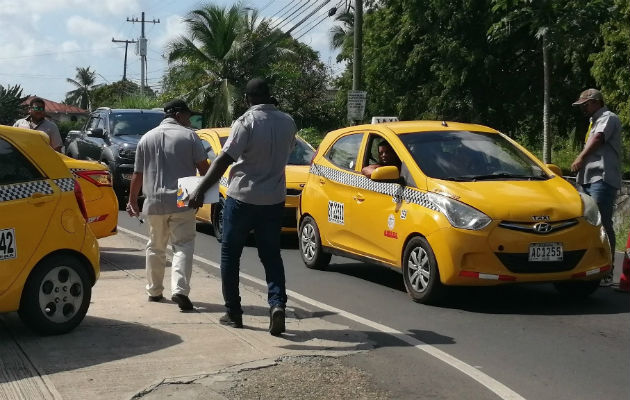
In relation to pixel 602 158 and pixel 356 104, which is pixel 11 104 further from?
pixel 602 158

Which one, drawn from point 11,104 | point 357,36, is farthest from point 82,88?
point 357,36

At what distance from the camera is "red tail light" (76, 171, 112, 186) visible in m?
10.9

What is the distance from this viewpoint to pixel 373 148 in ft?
32.8

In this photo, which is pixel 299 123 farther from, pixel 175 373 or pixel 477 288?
pixel 175 373

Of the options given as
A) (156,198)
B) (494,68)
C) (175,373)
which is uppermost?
(494,68)

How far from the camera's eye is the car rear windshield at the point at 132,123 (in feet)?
65.3

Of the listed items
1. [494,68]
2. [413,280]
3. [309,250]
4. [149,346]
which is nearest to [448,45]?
[494,68]

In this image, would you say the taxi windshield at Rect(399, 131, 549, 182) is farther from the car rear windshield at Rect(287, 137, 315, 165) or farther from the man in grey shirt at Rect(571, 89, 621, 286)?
the car rear windshield at Rect(287, 137, 315, 165)

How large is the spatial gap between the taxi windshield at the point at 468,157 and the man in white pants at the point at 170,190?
225 centimetres

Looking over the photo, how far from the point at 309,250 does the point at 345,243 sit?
0.93m

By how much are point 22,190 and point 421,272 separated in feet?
11.9

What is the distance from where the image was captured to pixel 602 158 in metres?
9.51

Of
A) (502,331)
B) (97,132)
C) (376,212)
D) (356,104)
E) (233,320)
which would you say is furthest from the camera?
(356,104)

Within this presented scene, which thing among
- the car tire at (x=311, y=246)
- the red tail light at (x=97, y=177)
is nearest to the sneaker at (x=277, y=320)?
the car tire at (x=311, y=246)
